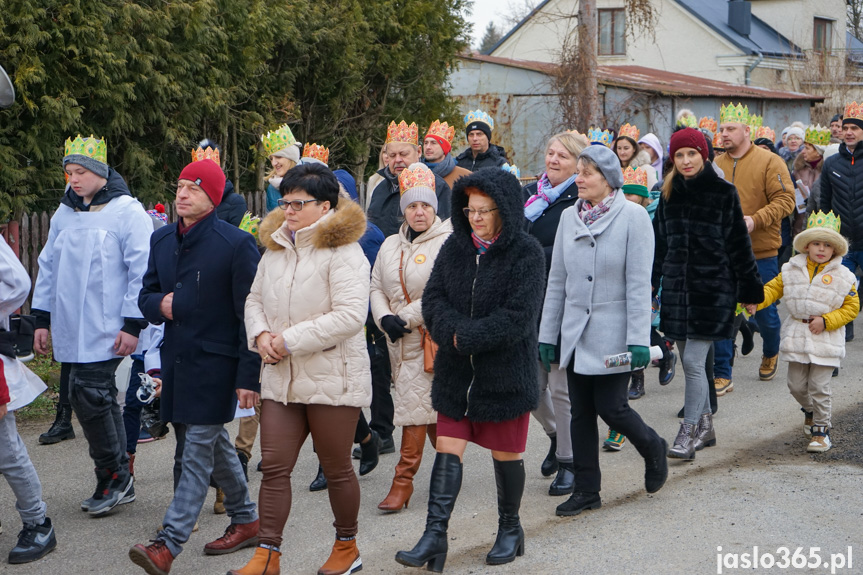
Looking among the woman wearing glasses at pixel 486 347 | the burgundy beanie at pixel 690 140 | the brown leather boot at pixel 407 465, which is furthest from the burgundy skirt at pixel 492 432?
the burgundy beanie at pixel 690 140

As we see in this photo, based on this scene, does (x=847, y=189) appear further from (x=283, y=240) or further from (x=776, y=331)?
(x=283, y=240)

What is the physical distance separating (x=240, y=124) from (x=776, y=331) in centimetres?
718

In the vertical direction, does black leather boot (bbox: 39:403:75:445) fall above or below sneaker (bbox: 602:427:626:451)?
above

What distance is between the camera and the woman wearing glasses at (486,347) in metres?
4.90

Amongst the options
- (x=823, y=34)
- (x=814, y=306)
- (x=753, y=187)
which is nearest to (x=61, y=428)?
(x=814, y=306)

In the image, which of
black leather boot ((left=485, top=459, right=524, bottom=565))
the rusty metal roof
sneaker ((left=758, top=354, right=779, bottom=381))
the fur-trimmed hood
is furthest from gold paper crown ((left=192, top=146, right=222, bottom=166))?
the rusty metal roof

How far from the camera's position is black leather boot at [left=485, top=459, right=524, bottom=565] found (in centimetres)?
503

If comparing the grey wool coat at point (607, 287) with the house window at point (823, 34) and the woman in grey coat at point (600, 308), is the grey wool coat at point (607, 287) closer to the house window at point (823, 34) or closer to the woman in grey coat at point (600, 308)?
the woman in grey coat at point (600, 308)

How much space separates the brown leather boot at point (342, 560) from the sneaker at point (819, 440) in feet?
11.6

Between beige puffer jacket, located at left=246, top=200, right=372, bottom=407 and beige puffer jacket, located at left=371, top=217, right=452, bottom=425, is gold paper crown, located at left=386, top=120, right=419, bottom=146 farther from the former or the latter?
beige puffer jacket, located at left=246, top=200, right=372, bottom=407

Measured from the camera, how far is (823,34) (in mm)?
43938

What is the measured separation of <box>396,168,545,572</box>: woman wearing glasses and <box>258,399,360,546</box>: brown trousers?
38 cm

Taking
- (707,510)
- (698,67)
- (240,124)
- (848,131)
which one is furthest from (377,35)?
(698,67)

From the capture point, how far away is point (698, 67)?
3862cm
